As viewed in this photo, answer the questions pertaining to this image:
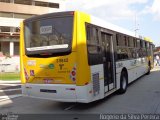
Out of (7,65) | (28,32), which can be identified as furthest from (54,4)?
(28,32)

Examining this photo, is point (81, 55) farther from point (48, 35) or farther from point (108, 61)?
point (108, 61)

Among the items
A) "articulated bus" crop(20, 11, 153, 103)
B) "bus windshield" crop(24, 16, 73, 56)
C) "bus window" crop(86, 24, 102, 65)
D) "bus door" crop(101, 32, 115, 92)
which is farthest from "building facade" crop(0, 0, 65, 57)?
"bus window" crop(86, 24, 102, 65)

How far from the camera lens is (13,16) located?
193 ft

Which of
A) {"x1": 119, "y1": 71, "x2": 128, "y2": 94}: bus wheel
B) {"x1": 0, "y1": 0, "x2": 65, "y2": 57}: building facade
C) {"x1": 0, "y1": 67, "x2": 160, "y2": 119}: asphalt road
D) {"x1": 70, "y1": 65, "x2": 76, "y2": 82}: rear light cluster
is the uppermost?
{"x1": 0, "y1": 0, "x2": 65, "y2": 57}: building facade

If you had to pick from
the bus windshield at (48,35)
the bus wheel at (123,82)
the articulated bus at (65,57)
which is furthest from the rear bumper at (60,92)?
the bus wheel at (123,82)

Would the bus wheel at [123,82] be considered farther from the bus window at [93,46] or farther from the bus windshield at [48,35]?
the bus windshield at [48,35]

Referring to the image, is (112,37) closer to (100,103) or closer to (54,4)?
(100,103)

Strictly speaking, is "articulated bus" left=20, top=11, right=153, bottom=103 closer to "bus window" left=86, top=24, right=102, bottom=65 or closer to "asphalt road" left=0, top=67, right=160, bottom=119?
"bus window" left=86, top=24, right=102, bottom=65

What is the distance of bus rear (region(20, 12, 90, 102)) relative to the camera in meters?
8.57

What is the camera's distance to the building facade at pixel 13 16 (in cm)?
5597

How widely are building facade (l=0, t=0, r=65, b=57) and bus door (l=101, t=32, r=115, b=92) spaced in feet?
151

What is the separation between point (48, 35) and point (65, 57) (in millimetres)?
1030

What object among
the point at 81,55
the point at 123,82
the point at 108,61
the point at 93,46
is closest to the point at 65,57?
the point at 81,55

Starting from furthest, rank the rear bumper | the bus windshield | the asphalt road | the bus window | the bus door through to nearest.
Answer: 1. the bus door
2. the asphalt road
3. the bus window
4. the bus windshield
5. the rear bumper
